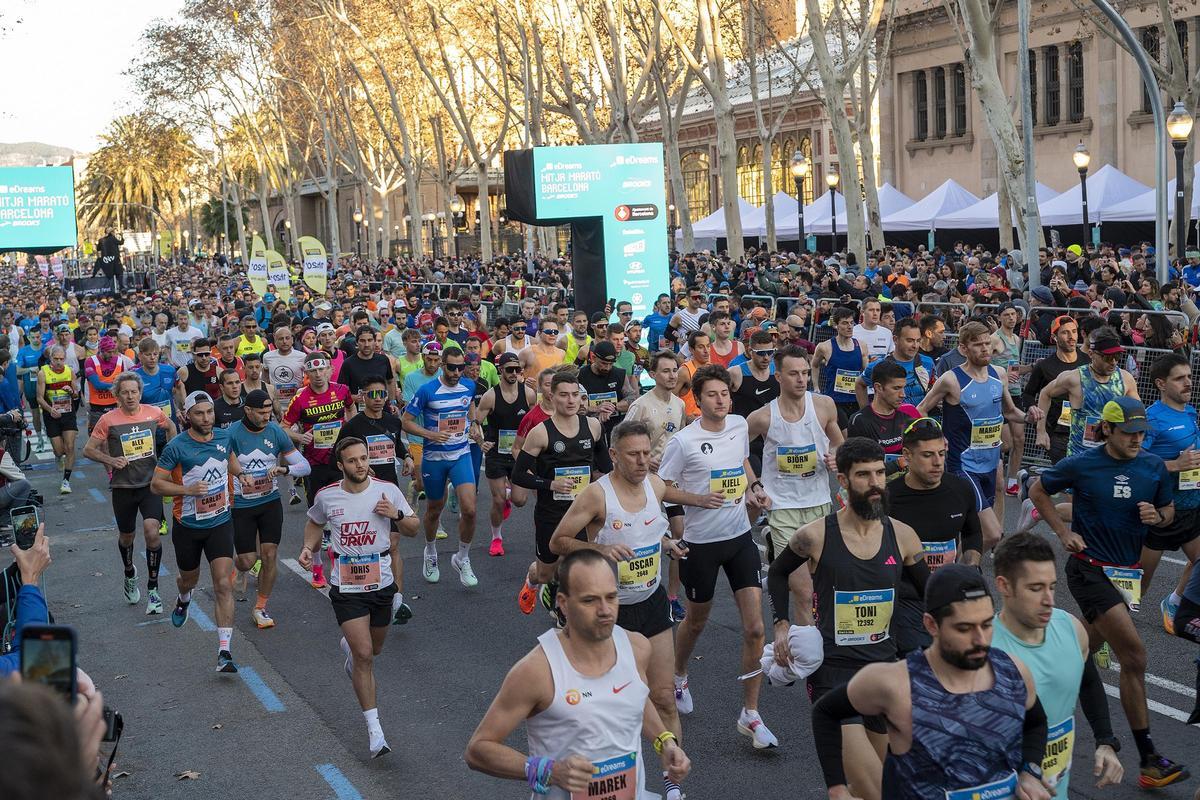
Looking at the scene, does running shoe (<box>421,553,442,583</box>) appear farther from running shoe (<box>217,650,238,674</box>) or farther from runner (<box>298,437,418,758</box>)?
runner (<box>298,437,418,758</box>)

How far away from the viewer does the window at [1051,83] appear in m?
45.1

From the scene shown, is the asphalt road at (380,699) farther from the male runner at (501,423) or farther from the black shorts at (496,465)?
the black shorts at (496,465)

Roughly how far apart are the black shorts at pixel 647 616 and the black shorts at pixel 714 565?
2.61 ft

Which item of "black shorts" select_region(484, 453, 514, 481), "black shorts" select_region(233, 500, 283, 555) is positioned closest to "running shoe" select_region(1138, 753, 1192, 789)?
"black shorts" select_region(233, 500, 283, 555)

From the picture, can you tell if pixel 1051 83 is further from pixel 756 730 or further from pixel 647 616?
pixel 647 616

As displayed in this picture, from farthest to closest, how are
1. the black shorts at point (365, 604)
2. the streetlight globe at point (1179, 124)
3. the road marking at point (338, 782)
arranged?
the streetlight globe at point (1179, 124), the black shorts at point (365, 604), the road marking at point (338, 782)

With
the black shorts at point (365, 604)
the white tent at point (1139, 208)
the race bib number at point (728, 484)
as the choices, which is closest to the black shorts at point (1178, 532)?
the race bib number at point (728, 484)

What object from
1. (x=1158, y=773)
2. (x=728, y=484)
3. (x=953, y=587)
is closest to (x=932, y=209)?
(x=728, y=484)

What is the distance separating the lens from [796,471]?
8727 millimetres

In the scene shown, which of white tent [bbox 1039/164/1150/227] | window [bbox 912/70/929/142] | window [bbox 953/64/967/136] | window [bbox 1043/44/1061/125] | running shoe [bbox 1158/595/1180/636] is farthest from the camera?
window [bbox 912/70/929/142]

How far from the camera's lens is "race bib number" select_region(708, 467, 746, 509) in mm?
8117

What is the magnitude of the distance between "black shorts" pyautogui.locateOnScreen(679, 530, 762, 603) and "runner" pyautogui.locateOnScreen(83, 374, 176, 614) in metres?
5.08

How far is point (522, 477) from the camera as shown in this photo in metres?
9.32

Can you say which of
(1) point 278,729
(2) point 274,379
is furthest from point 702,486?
(2) point 274,379
